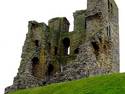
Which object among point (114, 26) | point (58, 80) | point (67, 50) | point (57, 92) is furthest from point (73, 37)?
point (57, 92)

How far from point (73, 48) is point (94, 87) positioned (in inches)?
861

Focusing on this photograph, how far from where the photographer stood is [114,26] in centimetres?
5378

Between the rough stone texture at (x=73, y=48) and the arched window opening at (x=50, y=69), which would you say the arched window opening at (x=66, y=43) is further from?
the arched window opening at (x=50, y=69)

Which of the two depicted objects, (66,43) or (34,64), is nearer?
(34,64)

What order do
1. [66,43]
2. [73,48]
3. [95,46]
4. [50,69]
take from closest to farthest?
[95,46]
[73,48]
[50,69]
[66,43]

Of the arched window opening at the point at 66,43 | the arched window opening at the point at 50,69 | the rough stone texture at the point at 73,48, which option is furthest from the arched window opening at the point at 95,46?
the arched window opening at the point at 66,43

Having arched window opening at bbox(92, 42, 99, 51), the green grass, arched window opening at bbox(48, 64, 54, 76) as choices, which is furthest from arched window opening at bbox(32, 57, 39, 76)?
the green grass

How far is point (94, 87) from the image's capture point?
34.9 meters

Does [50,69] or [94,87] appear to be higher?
[50,69]

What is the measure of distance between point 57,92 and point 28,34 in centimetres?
2104

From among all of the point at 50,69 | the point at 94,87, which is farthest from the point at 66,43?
the point at 94,87

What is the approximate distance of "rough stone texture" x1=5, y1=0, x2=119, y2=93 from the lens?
156 feet

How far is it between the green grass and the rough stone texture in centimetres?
779

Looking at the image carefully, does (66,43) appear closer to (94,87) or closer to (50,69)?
(50,69)
